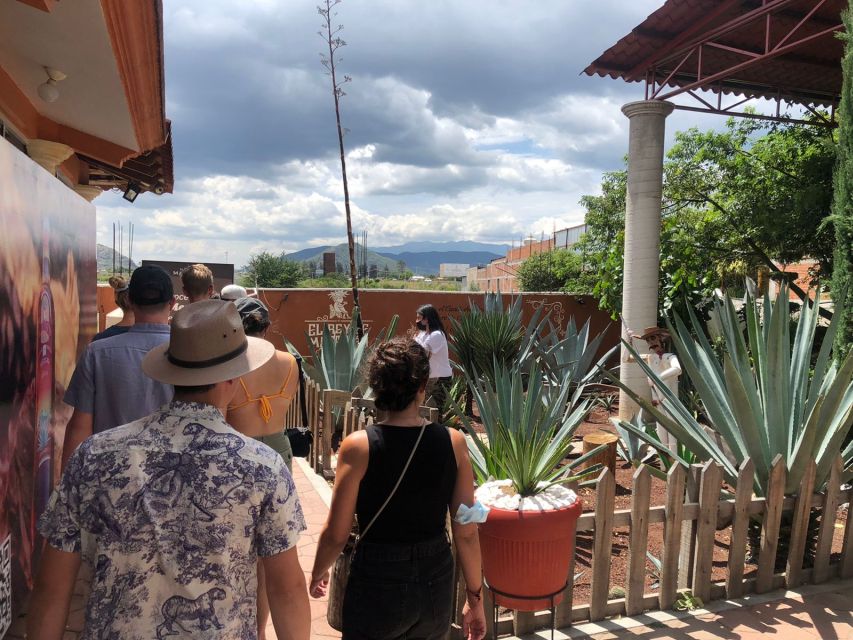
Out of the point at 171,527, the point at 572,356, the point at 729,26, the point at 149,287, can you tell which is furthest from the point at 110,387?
the point at 729,26

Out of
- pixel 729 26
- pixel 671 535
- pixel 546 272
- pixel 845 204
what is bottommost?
pixel 671 535

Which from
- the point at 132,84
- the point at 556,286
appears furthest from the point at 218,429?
the point at 556,286

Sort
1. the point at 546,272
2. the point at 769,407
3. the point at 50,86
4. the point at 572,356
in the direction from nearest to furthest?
the point at 769,407
the point at 50,86
the point at 572,356
the point at 546,272

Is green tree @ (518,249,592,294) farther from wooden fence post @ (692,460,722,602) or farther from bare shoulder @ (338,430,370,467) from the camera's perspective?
bare shoulder @ (338,430,370,467)

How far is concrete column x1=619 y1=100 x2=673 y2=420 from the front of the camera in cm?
864

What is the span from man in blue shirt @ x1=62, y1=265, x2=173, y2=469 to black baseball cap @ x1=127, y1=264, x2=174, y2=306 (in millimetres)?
137

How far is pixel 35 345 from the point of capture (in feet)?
9.96

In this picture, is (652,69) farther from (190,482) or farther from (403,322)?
(190,482)

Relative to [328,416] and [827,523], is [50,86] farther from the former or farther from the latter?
[827,523]

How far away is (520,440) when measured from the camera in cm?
306

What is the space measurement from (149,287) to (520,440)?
71.5 inches

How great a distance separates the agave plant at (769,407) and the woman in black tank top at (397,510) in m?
1.87

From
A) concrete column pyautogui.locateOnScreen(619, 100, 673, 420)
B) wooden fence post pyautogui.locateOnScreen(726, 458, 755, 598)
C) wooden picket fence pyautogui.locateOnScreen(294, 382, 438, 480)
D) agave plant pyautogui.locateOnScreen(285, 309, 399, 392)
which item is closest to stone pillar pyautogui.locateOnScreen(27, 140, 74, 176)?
agave plant pyautogui.locateOnScreen(285, 309, 399, 392)

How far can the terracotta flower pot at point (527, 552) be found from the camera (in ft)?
8.71
